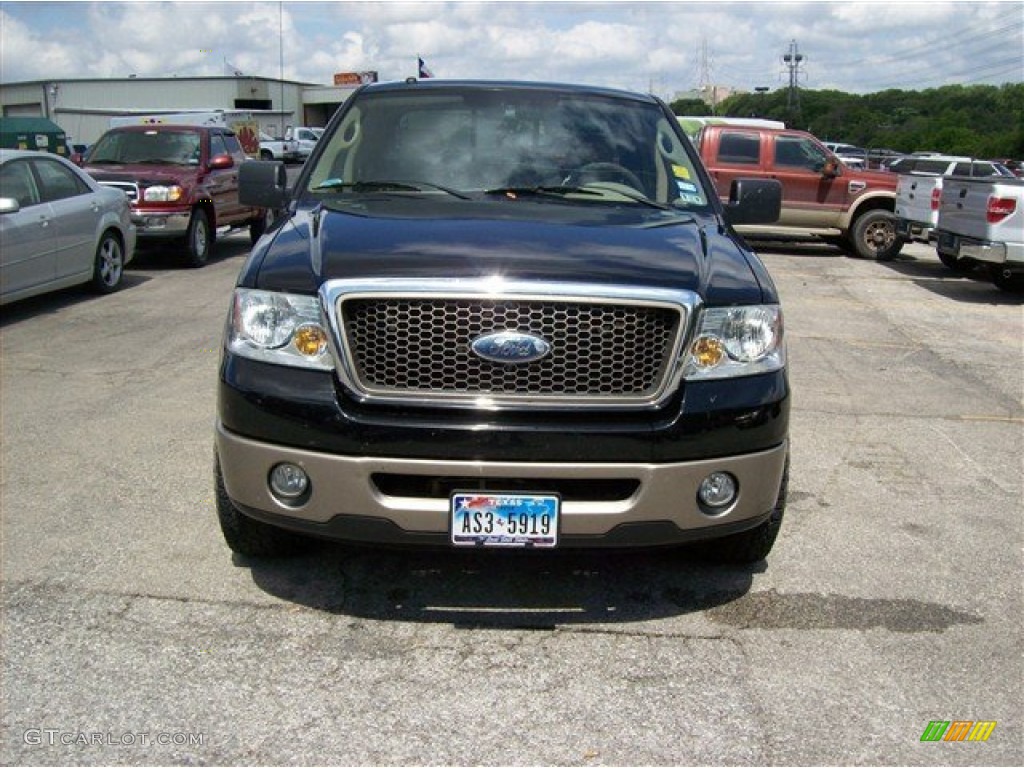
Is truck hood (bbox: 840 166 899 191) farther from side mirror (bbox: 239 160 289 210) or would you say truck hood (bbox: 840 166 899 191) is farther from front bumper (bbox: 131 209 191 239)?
side mirror (bbox: 239 160 289 210)

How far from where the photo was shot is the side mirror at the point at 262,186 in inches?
212

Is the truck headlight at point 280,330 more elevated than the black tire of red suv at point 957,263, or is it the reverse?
the truck headlight at point 280,330

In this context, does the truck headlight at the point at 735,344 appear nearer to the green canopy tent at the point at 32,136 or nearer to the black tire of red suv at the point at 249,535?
the black tire of red suv at the point at 249,535

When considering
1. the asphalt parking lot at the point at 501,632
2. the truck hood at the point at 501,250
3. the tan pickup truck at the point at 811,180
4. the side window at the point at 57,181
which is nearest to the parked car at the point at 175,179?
the side window at the point at 57,181

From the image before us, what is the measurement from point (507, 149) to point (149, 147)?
11281 millimetres

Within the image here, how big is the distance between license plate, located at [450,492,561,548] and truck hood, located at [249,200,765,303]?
0.73 m

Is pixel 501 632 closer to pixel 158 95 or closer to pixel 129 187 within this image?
pixel 129 187

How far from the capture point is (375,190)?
4.85 metres

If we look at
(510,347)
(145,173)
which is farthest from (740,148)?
(510,347)

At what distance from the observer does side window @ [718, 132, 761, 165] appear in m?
17.4

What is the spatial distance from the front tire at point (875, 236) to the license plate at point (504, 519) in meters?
15.2

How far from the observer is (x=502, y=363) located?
3551 millimetres

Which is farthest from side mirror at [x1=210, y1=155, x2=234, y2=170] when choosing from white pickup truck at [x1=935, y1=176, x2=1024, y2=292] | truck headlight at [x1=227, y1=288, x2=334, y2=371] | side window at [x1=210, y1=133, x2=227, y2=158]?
truck headlight at [x1=227, y1=288, x2=334, y2=371]

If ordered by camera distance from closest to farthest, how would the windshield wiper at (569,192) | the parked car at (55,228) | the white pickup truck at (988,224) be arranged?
1. the windshield wiper at (569,192)
2. the parked car at (55,228)
3. the white pickup truck at (988,224)
